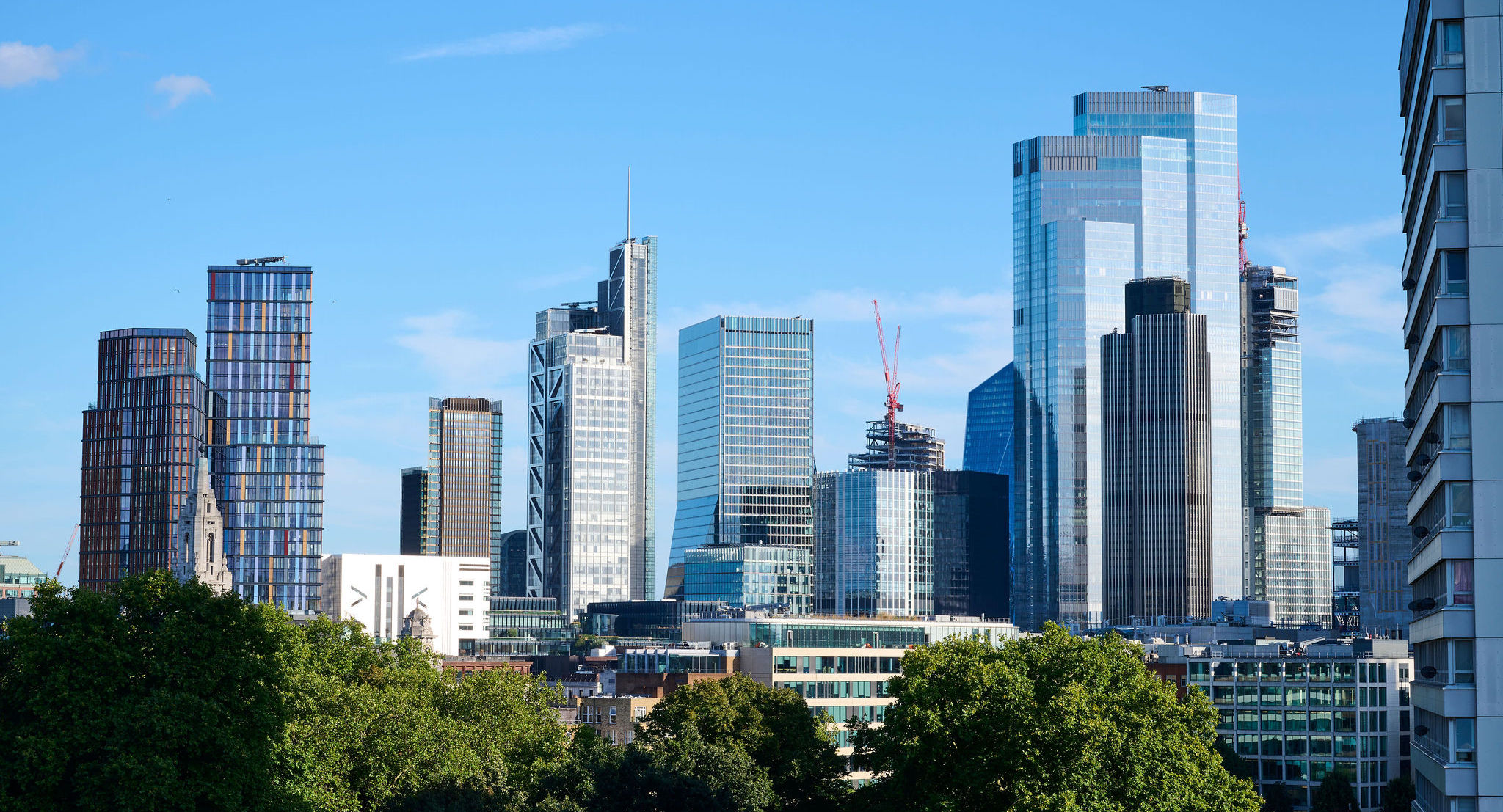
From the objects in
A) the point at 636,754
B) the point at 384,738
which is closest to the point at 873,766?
the point at 636,754

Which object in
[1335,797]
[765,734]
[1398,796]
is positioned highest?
[765,734]

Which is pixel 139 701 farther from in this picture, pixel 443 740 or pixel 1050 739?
pixel 1050 739

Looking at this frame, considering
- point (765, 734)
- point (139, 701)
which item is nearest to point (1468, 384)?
point (139, 701)

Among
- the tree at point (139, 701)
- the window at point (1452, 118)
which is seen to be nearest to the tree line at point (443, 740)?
the tree at point (139, 701)

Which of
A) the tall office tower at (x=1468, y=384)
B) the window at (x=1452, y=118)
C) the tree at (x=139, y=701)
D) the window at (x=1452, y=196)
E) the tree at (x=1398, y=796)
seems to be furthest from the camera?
the tree at (x=1398, y=796)

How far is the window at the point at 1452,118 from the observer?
70.0 metres

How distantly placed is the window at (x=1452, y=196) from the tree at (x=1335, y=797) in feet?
448

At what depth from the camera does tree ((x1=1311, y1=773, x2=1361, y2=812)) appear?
195 meters

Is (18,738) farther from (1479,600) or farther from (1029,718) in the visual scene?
(1479,600)

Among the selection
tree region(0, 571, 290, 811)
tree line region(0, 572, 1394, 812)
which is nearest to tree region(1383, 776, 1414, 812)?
tree line region(0, 572, 1394, 812)

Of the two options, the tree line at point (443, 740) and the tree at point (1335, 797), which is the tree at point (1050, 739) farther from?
the tree at point (1335, 797)

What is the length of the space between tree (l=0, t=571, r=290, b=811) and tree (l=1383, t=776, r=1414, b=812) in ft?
413

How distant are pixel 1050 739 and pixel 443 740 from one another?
40.3 m

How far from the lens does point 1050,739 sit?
295 ft
